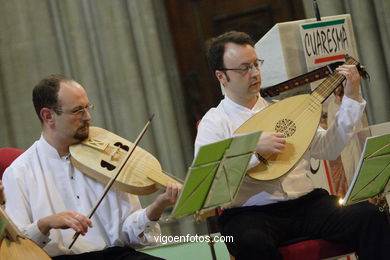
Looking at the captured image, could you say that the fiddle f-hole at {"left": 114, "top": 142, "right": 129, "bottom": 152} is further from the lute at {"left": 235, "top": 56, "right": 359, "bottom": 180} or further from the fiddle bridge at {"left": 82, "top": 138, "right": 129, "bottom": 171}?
the lute at {"left": 235, "top": 56, "right": 359, "bottom": 180}

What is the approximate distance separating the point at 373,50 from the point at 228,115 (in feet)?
7.50

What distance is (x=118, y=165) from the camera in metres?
3.25

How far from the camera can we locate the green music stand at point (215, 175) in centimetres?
283

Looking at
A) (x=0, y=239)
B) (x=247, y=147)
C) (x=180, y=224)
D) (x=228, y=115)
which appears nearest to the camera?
(x=0, y=239)

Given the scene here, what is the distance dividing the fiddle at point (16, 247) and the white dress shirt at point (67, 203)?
419 mm

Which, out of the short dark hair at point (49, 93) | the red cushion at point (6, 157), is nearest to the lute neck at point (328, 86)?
the short dark hair at point (49, 93)

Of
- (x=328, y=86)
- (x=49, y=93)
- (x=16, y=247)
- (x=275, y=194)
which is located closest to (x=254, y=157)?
(x=275, y=194)

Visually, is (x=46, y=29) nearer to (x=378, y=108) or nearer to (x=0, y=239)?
(x=378, y=108)

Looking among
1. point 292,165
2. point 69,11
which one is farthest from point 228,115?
point 69,11

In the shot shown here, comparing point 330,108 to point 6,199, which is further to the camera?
point 330,108

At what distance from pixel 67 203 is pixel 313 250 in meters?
1.19

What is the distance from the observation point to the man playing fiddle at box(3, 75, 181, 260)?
130 inches

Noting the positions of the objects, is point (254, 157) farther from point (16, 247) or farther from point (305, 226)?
point (16, 247)

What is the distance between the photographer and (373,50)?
5570mm
